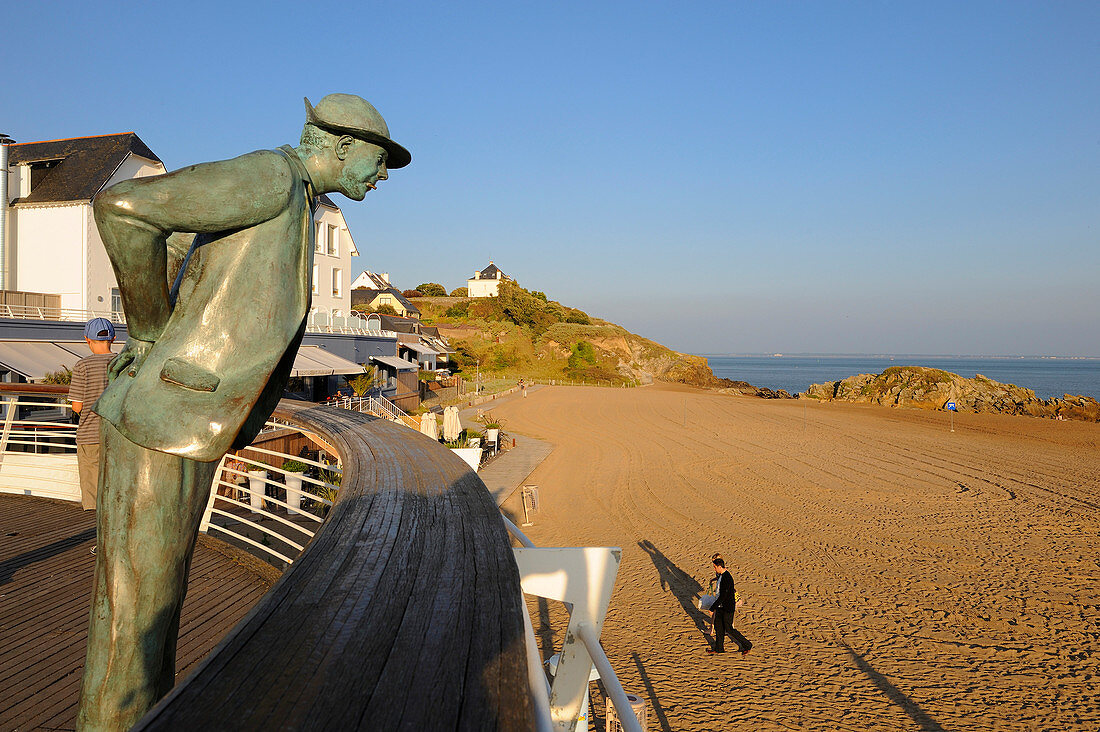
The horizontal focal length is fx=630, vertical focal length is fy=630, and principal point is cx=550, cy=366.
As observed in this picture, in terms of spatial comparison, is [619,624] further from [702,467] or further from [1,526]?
[702,467]

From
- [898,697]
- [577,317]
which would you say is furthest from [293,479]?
[577,317]

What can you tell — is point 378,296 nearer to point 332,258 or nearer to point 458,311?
point 458,311

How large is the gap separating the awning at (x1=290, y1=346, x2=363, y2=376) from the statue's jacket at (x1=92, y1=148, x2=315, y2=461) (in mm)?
16864

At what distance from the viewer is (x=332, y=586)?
1.65 m

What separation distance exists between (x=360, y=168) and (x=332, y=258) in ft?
101

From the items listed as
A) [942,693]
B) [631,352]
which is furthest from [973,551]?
[631,352]

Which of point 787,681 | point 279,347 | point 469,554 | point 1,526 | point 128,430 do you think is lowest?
point 787,681

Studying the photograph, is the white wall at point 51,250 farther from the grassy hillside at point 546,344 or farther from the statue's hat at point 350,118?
the grassy hillside at point 546,344

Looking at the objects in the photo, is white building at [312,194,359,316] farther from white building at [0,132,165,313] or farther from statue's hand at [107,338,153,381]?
statue's hand at [107,338,153,381]

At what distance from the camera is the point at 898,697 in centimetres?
716

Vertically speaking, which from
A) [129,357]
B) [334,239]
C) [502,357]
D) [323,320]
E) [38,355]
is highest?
[334,239]

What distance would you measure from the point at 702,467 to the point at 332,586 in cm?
1938

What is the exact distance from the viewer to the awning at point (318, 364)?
1788 cm

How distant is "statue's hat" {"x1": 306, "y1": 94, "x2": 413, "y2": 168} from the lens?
5.50 feet
